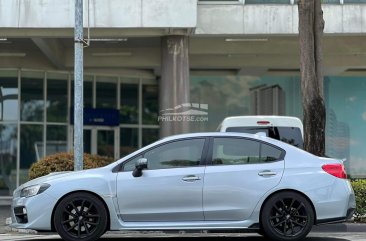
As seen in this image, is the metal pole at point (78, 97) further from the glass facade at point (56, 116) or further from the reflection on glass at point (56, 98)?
the reflection on glass at point (56, 98)

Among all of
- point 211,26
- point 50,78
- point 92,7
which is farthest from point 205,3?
point 50,78

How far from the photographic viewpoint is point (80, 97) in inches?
493

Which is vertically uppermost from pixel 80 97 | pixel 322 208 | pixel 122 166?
pixel 80 97

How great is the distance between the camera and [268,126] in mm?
12914

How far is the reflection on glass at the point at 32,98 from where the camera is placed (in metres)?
20.7

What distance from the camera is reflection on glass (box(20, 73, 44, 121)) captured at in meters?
20.7

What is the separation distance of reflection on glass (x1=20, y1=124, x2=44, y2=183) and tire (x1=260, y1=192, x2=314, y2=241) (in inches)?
509

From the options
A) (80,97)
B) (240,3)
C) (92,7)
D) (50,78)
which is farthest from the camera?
(50,78)

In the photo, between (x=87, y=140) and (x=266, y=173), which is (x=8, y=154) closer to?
(x=87, y=140)

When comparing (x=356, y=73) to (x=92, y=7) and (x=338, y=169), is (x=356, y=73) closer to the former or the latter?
(x=92, y=7)

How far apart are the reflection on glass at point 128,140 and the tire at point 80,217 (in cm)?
1284

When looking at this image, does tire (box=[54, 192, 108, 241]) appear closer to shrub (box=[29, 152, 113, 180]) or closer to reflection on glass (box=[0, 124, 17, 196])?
shrub (box=[29, 152, 113, 180])

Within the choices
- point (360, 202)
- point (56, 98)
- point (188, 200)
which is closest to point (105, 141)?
point (56, 98)

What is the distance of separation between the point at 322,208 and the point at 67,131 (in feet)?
43.9
